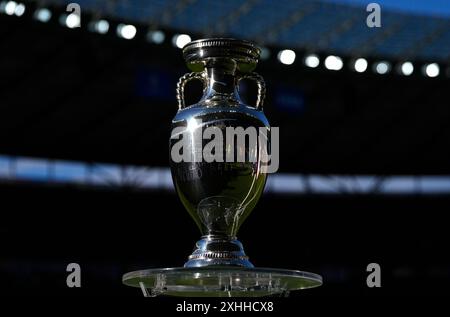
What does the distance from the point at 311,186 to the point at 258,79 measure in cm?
2550

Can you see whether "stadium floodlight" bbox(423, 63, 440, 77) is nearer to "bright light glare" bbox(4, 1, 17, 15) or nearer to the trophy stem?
"bright light glare" bbox(4, 1, 17, 15)

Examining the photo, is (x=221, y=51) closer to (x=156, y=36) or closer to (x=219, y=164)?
(x=219, y=164)

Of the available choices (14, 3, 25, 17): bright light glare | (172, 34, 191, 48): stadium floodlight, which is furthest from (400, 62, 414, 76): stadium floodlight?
(14, 3, 25, 17): bright light glare

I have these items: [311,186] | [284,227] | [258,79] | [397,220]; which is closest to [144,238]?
[284,227]

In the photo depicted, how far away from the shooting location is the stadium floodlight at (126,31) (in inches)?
744

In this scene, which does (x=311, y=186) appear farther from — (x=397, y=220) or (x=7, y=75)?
(x=7, y=75)

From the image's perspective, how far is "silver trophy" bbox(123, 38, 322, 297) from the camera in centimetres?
329

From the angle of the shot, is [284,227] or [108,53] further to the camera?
[284,227]

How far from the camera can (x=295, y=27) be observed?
70.6ft

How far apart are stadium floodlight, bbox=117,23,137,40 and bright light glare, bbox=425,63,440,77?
7.76m

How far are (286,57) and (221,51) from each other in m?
18.0

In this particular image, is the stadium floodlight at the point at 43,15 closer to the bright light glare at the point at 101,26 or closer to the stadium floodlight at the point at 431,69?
the bright light glare at the point at 101,26

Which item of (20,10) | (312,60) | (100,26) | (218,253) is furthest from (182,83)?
(312,60)
